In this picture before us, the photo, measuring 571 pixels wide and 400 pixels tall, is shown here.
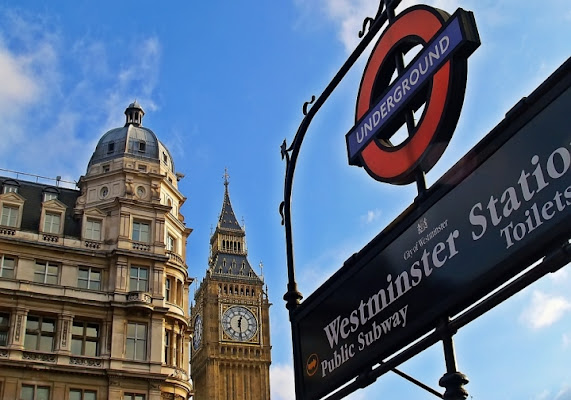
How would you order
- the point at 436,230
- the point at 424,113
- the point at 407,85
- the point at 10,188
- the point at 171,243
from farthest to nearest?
the point at 171,243 < the point at 10,188 < the point at 407,85 < the point at 424,113 < the point at 436,230

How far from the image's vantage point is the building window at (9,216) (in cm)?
3731

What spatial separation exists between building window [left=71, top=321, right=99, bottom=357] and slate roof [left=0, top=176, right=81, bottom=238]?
5.81 m

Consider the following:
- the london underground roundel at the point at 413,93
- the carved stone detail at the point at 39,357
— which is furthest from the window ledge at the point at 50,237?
the london underground roundel at the point at 413,93

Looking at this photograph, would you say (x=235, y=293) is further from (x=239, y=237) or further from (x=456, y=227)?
(x=456, y=227)

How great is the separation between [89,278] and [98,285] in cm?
64

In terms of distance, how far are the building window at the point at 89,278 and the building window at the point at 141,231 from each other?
118 inches

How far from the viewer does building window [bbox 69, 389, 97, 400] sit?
33.6 metres

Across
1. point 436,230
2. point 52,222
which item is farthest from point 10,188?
point 436,230

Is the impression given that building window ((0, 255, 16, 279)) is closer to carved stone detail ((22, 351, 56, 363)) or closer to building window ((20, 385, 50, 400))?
carved stone detail ((22, 351, 56, 363))

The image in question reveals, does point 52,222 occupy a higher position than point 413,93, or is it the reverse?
point 52,222

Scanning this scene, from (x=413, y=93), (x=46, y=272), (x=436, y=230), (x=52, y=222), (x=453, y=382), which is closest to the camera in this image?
(x=453, y=382)

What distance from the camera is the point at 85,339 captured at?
35.3 metres

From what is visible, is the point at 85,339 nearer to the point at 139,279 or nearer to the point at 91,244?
the point at 139,279

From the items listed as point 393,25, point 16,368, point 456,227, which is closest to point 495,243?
point 456,227
